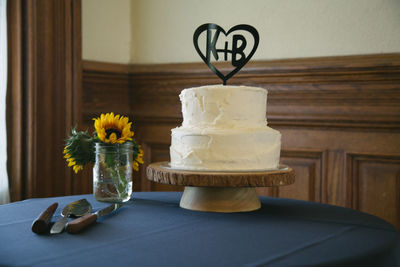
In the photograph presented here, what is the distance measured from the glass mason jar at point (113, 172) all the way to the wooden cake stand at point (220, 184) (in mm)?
90

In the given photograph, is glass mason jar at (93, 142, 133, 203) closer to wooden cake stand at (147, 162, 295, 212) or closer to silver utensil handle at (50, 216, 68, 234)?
wooden cake stand at (147, 162, 295, 212)

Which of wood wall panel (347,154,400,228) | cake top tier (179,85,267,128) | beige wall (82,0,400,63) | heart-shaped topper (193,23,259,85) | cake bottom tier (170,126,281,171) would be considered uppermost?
beige wall (82,0,400,63)

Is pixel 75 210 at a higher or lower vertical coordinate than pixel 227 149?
lower

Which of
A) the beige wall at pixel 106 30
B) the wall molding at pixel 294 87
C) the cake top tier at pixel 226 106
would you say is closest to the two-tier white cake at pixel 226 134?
the cake top tier at pixel 226 106

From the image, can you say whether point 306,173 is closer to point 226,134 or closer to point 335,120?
point 335,120

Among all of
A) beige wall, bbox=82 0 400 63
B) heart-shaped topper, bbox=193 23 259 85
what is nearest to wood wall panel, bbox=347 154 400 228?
beige wall, bbox=82 0 400 63

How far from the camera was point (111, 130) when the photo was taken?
1699 millimetres

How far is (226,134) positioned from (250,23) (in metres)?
1.29

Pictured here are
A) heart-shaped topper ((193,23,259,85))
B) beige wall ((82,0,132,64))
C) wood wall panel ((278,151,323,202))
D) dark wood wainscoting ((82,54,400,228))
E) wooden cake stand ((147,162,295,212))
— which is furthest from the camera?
beige wall ((82,0,132,64))

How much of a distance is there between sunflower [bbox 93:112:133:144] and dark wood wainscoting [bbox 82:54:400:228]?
114 cm

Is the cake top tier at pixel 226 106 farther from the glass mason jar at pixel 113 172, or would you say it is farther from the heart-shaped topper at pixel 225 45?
the glass mason jar at pixel 113 172

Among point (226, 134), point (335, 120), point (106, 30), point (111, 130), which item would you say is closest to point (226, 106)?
point (226, 134)

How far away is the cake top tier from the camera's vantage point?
164 cm

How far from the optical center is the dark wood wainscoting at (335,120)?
239 cm
